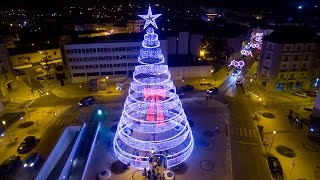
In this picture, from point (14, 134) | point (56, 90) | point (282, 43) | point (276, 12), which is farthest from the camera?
point (276, 12)

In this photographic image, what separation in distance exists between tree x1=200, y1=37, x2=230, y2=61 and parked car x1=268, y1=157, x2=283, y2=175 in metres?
60.3

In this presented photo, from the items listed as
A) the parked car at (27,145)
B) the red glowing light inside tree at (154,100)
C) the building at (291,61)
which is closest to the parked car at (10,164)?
the parked car at (27,145)

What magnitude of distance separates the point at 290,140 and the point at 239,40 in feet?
213

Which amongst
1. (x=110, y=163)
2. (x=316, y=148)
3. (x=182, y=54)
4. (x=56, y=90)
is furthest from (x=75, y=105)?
(x=316, y=148)

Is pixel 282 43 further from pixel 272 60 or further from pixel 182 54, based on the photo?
pixel 182 54

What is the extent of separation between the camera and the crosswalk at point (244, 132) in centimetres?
5119

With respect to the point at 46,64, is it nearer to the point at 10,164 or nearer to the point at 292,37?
the point at 10,164

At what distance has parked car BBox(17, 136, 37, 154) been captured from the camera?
154 feet

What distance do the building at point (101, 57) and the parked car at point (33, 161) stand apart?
41774 millimetres

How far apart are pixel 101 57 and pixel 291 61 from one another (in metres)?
61.7

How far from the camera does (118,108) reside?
63406mm

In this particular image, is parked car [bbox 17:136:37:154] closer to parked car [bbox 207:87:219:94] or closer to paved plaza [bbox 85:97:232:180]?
paved plaza [bbox 85:97:232:180]

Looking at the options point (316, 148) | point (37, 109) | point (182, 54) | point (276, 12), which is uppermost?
point (276, 12)

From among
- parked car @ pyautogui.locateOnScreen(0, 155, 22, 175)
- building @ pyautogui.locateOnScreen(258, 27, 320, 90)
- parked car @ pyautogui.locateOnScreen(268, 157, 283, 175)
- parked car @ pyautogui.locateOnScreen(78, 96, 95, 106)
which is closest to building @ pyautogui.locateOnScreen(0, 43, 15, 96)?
parked car @ pyautogui.locateOnScreen(78, 96, 95, 106)
